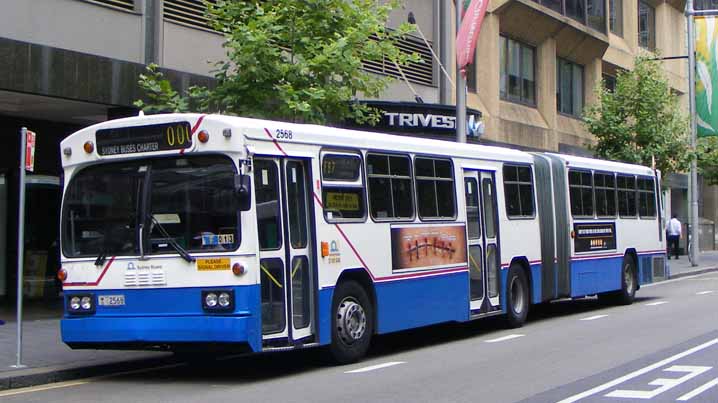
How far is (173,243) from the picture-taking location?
1127 cm

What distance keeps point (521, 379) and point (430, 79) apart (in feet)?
58.6

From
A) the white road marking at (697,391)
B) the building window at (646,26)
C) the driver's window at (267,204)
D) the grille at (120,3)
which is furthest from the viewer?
the building window at (646,26)

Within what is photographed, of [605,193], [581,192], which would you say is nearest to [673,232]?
[605,193]

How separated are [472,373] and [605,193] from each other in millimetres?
10219

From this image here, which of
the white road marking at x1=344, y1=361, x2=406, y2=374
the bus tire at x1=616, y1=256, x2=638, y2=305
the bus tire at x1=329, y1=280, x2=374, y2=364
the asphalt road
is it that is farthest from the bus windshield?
the bus tire at x1=616, y1=256, x2=638, y2=305

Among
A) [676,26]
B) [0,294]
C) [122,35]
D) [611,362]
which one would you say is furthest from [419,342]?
[676,26]

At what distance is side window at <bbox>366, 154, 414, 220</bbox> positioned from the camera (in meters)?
13.4

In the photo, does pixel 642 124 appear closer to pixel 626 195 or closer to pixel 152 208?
pixel 626 195

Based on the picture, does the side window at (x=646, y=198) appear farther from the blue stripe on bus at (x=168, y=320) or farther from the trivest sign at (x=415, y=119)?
the blue stripe on bus at (x=168, y=320)

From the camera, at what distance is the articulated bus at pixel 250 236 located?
11062 mm

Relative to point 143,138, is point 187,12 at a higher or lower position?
higher

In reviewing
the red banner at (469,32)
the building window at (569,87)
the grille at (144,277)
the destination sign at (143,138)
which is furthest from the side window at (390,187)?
the building window at (569,87)

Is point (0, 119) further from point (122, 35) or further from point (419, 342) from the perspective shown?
point (419, 342)

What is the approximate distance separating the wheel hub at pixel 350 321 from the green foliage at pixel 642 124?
75.4 ft
